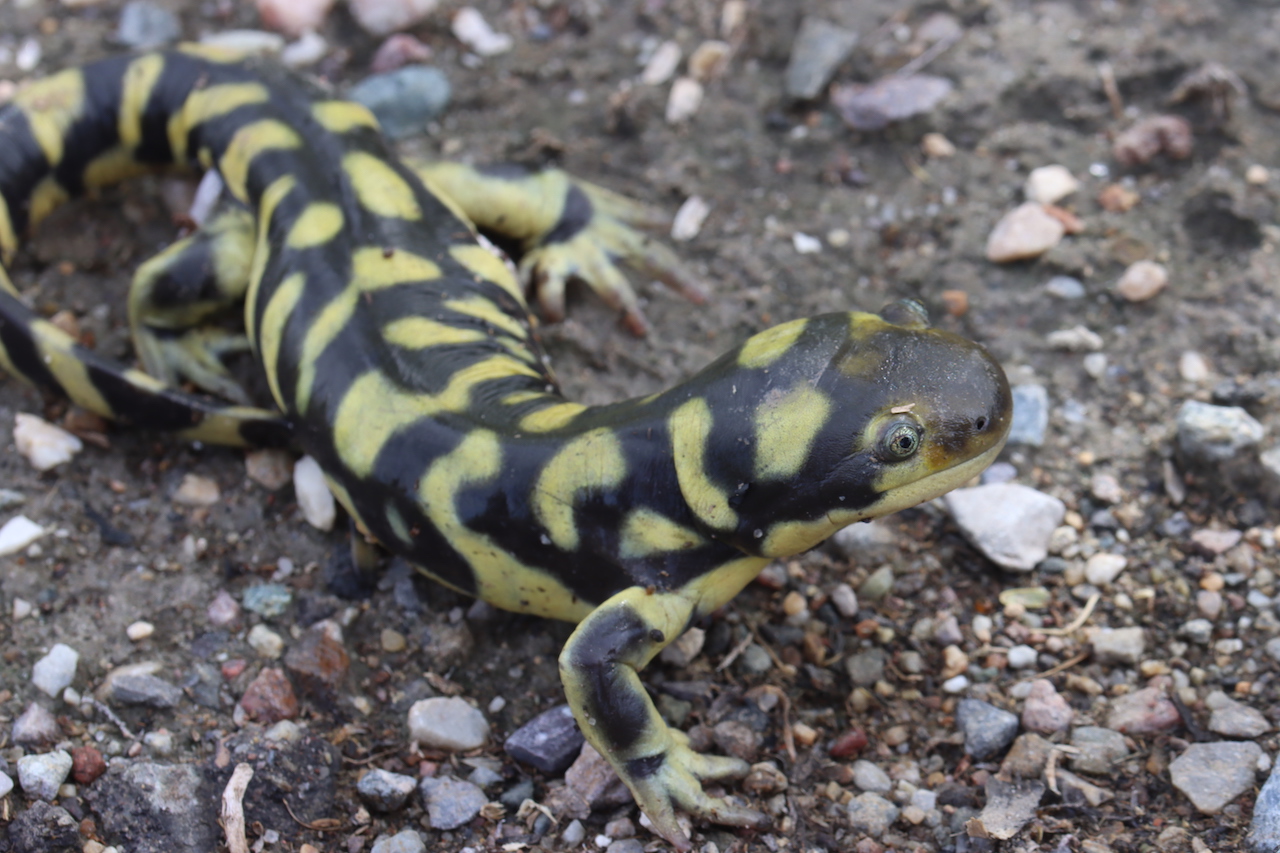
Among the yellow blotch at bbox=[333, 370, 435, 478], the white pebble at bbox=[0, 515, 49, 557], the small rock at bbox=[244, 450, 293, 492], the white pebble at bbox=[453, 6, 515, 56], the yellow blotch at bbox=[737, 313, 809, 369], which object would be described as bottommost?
the small rock at bbox=[244, 450, 293, 492]

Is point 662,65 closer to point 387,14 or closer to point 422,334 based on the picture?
point 387,14

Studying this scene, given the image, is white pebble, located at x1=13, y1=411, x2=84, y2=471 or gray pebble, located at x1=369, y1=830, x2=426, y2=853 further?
white pebble, located at x1=13, y1=411, x2=84, y2=471

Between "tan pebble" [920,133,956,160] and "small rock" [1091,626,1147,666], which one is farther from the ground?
"tan pebble" [920,133,956,160]

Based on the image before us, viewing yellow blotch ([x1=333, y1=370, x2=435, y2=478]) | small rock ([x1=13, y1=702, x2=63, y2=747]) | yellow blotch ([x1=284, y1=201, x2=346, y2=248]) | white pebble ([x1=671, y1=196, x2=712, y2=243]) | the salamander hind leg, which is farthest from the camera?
white pebble ([x1=671, y1=196, x2=712, y2=243])

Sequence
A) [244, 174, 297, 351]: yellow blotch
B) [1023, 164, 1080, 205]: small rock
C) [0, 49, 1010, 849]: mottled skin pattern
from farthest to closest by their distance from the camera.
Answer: [1023, 164, 1080, 205]: small rock, [244, 174, 297, 351]: yellow blotch, [0, 49, 1010, 849]: mottled skin pattern

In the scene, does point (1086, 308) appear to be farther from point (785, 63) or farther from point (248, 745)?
point (248, 745)

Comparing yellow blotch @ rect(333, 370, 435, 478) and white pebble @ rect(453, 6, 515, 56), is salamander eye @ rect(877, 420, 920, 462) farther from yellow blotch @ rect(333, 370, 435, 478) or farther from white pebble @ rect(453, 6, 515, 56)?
white pebble @ rect(453, 6, 515, 56)

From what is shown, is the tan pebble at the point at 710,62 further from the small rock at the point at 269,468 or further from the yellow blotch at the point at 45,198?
the yellow blotch at the point at 45,198

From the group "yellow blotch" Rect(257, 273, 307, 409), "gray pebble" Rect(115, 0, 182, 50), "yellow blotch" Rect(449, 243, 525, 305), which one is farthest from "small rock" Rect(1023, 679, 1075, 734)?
"gray pebble" Rect(115, 0, 182, 50)
